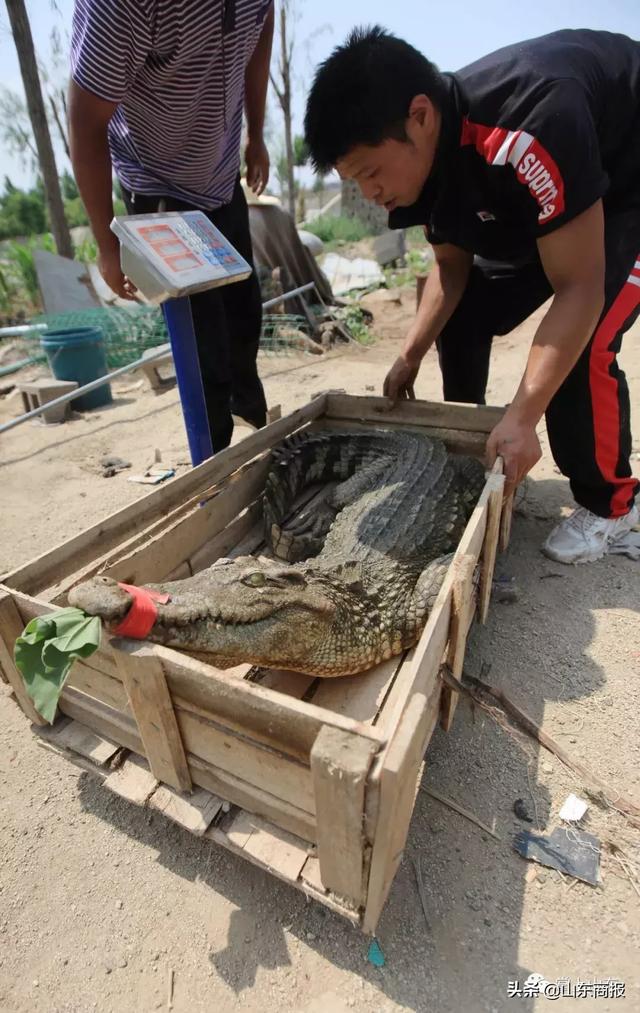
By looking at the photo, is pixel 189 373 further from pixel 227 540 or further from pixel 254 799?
pixel 254 799


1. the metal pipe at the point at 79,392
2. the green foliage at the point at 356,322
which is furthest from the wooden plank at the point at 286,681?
the green foliage at the point at 356,322

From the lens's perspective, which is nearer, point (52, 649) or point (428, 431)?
point (52, 649)

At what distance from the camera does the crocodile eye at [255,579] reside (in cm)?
181

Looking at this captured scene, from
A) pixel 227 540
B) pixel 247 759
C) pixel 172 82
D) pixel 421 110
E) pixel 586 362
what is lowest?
pixel 227 540

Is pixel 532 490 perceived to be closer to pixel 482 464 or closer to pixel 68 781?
pixel 482 464

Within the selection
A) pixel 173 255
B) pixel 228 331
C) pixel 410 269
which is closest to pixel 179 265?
pixel 173 255

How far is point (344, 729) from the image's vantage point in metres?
1.23

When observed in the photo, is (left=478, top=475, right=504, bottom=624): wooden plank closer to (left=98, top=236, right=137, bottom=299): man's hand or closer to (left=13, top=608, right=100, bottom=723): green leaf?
(left=13, top=608, right=100, bottom=723): green leaf

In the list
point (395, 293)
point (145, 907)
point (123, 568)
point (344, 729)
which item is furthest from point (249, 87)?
point (395, 293)

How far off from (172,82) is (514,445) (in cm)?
214

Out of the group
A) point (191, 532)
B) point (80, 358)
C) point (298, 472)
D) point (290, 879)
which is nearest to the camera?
point (290, 879)

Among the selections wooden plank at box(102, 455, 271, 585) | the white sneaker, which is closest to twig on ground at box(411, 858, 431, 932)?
wooden plank at box(102, 455, 271, 585)

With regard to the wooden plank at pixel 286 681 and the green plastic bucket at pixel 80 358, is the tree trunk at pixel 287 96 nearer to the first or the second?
the green plastic bucket at pixel 80 358

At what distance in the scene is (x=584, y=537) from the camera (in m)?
3.08
